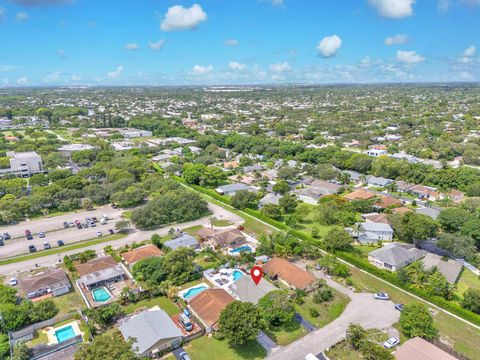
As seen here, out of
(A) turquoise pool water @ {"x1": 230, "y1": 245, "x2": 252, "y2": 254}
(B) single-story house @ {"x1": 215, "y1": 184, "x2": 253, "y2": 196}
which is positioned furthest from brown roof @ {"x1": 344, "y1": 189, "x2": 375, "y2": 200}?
(A) turquoise pool water @ {"x1": 230, "y1": 245, "x2": 252, "y2": 254}

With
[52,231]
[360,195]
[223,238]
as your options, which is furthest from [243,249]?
[52,231]

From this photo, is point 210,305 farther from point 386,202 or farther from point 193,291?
point 386,202

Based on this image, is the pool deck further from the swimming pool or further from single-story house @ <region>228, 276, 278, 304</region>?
single-story house @ <region>228, 276, 278, 304</region>

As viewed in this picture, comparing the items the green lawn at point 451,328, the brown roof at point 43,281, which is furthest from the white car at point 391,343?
the brown roof at point 43,281

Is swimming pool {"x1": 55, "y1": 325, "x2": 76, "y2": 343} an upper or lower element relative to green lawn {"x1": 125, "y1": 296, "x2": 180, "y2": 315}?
lower

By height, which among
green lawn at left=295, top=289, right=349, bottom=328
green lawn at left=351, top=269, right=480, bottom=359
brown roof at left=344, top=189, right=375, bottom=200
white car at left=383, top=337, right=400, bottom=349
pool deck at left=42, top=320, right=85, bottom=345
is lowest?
green lawn at left=351, top=269, right=480, bottom=359

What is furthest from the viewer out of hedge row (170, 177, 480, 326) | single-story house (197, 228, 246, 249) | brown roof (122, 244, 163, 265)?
single-story house (197, 228, 246, 249)

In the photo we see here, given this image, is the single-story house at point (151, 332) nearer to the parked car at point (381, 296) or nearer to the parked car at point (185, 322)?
the parked car at point (185, 322)
